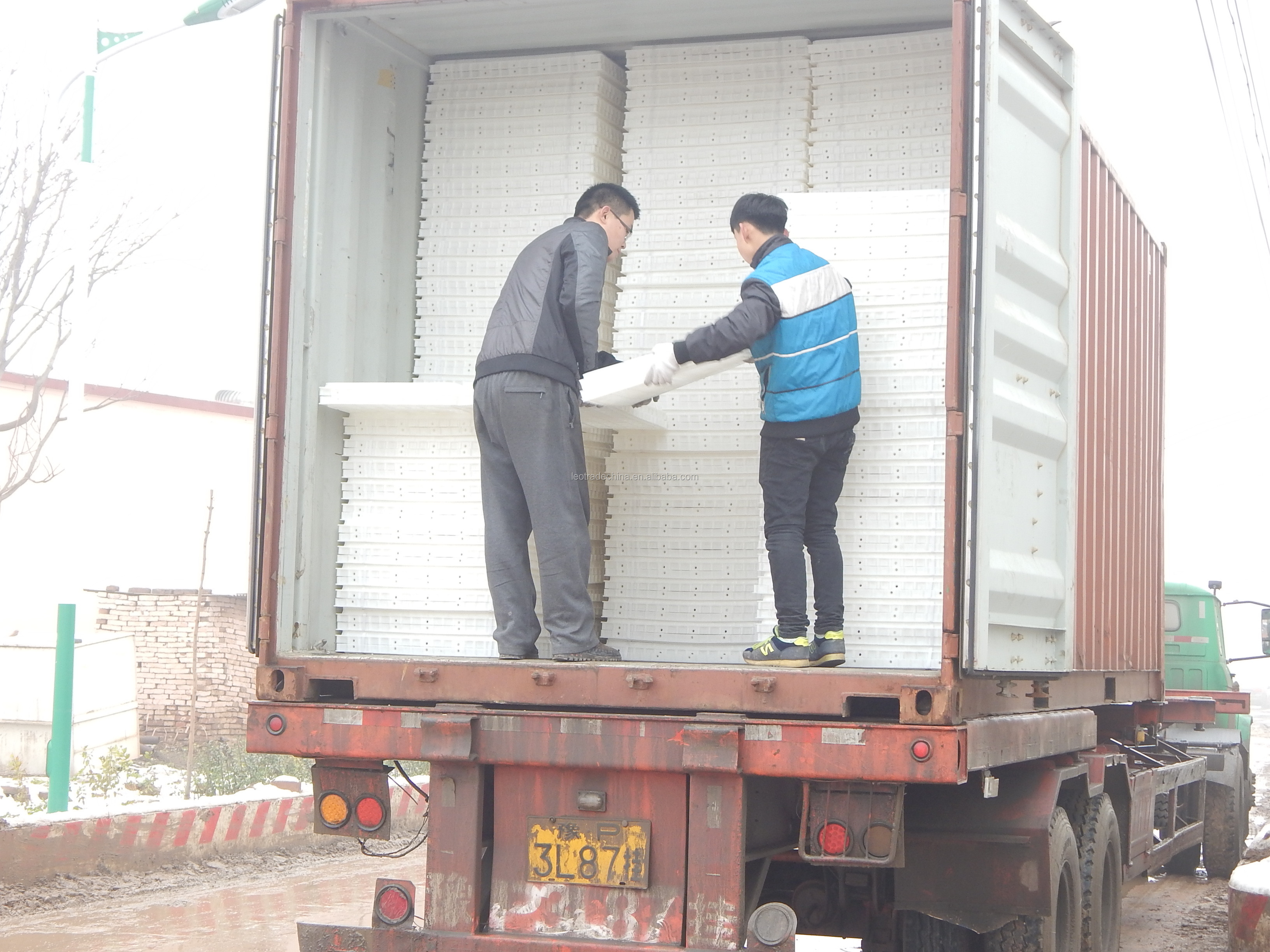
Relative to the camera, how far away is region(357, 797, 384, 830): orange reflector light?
490 cm

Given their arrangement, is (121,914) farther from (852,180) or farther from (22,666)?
(22,666)

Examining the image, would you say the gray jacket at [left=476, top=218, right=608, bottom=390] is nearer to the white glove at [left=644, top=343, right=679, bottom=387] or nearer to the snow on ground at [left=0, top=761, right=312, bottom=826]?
the white glove at [left=644, top=343, right=679, bottom=387]

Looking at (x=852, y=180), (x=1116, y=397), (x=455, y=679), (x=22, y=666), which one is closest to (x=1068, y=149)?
(x=852, y=180)

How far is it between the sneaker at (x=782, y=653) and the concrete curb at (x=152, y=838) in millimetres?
2757

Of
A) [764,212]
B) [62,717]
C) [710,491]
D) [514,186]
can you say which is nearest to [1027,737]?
[710,491]

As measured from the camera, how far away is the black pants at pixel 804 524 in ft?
16.3

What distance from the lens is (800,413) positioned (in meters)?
5.02

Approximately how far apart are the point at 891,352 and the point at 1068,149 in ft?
3.20

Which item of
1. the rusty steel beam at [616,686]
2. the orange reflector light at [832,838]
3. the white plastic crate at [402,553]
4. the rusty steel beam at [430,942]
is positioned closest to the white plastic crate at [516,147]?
the white plastic crate at [402,553]

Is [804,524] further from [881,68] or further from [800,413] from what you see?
[881,68]

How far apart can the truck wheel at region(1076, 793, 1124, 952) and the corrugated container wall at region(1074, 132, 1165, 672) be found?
23.3 inches

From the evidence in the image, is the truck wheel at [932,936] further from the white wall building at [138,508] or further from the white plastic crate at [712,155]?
the white wall building at [138,508]

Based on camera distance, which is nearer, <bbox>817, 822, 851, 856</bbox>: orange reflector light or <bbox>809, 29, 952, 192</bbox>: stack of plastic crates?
<bbox>817, 822, 851, 856</bbox>: orange reflector light

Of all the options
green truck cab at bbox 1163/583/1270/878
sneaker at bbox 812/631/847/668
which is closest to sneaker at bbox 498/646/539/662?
sneaker at bbox 812/631/847/668
